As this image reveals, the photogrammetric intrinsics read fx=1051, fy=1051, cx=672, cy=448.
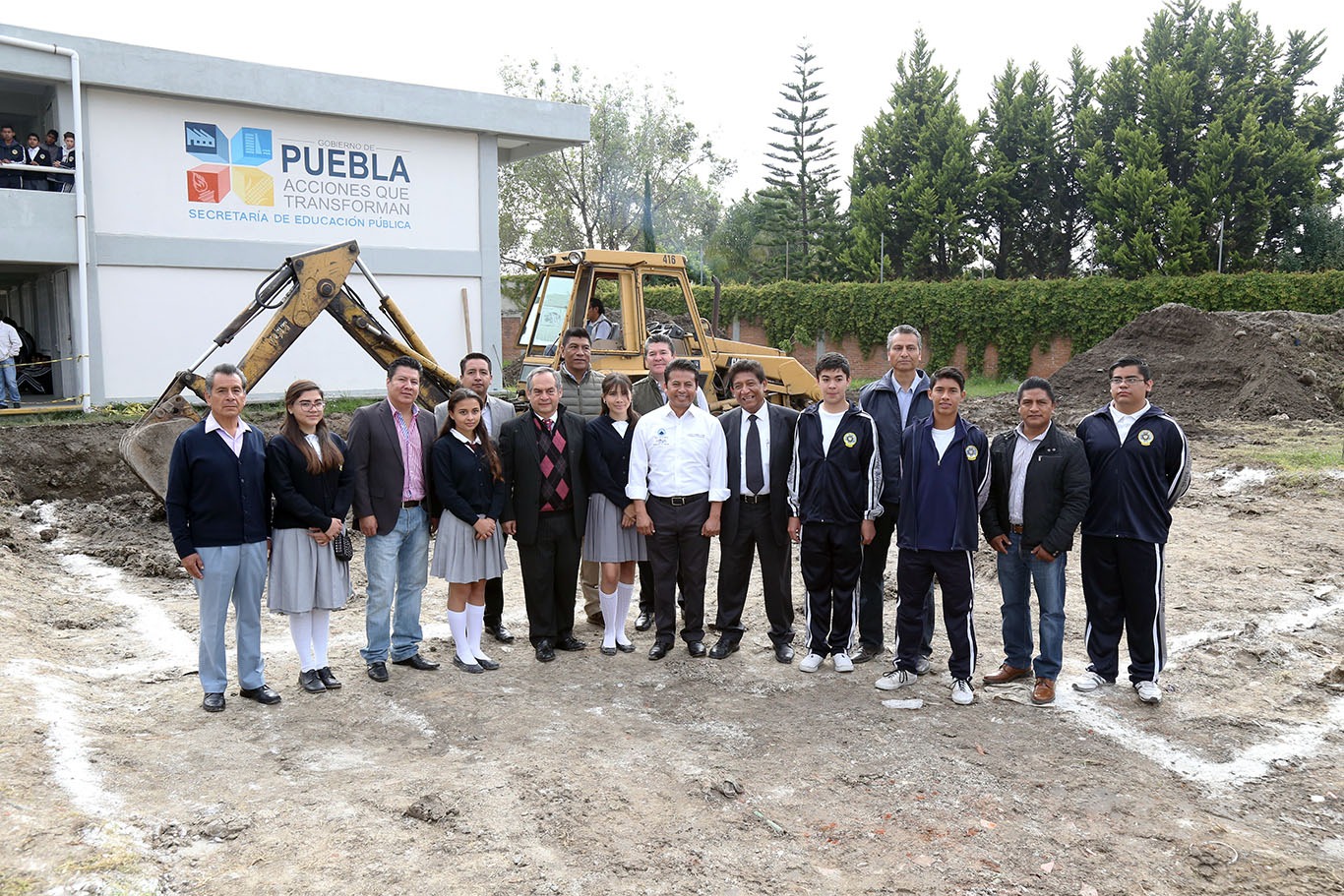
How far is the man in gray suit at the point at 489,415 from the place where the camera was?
21.5 ft

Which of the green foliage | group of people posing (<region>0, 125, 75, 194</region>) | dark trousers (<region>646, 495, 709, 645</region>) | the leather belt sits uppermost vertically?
group of people posing (<region>0, 125, 75, 194</region>)

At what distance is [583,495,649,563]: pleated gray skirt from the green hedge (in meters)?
15.6

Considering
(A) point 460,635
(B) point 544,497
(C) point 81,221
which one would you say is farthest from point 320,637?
(C) point 81,221

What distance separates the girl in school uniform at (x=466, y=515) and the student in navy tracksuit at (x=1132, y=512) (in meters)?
3.35

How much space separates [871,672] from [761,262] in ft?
136

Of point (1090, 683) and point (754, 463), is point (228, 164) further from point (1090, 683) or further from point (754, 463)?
point (1090, 683)

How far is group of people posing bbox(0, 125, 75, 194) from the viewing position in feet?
49.4

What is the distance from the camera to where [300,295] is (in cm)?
1000

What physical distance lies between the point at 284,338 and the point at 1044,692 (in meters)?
7.54

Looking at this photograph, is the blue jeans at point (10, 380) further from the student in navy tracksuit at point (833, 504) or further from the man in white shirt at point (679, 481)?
the student in navy tracksuit at point (833, 504)

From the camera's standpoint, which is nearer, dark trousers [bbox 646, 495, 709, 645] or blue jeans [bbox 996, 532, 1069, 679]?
blue jeans [bbox 996, 532, 1069, 679]

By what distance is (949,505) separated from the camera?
18.5 feet

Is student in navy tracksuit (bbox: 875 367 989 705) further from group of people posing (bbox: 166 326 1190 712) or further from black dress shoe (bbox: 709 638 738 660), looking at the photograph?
black dress shoe (bbox: 709 638 738 660)

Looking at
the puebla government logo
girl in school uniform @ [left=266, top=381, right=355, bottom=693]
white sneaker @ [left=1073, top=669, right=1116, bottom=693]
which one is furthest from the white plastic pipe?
white sneaker @ [left=1073, top=669, right=1116, bottom=693]
